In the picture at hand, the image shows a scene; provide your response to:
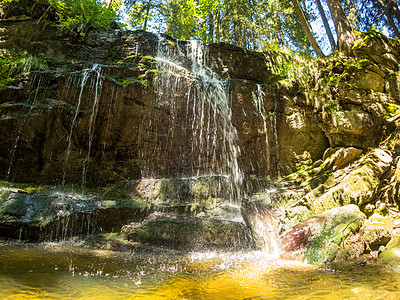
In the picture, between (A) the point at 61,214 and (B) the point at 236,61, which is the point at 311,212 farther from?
(B) the point at 236,61

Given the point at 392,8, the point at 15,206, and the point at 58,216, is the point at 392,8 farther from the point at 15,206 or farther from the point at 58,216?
the point at 15,206

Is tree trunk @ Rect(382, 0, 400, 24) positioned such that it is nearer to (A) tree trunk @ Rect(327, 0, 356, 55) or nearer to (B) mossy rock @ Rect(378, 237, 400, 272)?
(A) tree trunk @ Rect(327, 0, 356, 55)

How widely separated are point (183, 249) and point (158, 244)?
491mm

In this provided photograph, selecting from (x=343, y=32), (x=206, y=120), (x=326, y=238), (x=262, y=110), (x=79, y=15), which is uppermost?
(x=79, y=15)

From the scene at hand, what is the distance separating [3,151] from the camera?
7.21m

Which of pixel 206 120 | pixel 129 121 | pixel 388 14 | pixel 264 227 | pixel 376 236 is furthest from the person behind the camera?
pixel 388 14

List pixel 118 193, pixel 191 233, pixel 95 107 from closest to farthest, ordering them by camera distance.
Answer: pixel 191 233, pixel 118 193, pixel 95 107

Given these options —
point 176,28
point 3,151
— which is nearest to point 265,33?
point 176,28

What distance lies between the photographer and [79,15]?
10062mm

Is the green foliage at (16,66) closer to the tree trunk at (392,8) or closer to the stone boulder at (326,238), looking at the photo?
the stone boulder at (326,238)

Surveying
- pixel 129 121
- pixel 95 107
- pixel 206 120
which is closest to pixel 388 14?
pixel 206 120

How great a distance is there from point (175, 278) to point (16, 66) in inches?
345

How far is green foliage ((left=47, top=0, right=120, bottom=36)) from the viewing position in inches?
382

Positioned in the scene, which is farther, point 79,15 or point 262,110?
point 79,15
